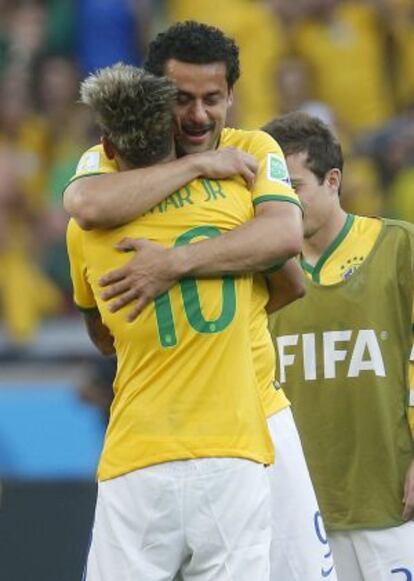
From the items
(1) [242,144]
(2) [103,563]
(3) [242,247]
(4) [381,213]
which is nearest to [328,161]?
(1) [242,144]

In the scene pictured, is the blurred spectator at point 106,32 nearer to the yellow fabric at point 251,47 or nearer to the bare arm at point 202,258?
A: the yellow fabric at point 251,47

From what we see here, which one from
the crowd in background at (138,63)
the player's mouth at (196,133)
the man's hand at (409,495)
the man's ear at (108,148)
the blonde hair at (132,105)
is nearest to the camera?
the blonde hair at (132,105)

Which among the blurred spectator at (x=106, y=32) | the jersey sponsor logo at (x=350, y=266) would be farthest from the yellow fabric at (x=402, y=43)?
the jersey sponsor logo at (x=350, y=266)

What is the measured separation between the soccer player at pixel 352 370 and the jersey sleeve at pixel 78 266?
0.94m

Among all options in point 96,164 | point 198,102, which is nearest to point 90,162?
point 96,164

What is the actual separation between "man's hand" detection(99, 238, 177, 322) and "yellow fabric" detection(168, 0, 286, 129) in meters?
6.03

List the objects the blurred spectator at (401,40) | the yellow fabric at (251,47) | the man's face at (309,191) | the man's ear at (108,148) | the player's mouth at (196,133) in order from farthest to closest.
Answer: the blurred spectator at (401,40), the yellow fabric at (251,47), the man's face at (309,191), the player's mouth at (196,133), the man's ear at (108,148)

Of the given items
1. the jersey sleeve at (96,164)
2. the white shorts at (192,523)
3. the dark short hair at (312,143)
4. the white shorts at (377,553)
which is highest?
the jersey sleeve at (96,164)

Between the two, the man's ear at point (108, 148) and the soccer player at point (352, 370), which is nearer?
the man's ear at point (108, 148)

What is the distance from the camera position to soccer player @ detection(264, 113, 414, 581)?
5168mm

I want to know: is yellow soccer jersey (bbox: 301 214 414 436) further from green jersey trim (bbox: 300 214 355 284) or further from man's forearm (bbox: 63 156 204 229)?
man's forearm (bbox: 63 156 204 229)

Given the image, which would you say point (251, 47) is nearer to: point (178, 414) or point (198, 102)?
point (198, 102)

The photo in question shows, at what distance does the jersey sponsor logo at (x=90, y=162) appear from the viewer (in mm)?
4348

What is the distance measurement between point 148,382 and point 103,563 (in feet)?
1.61
